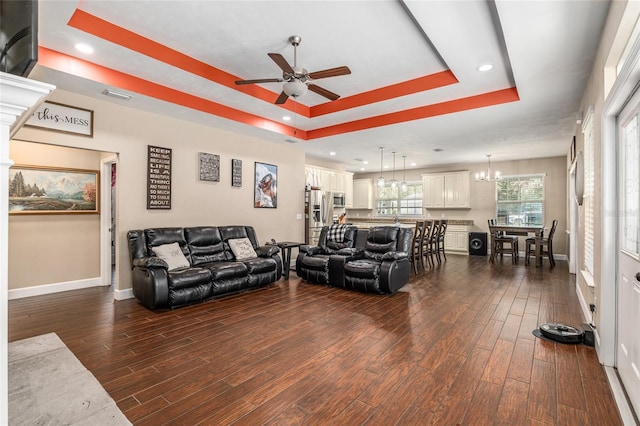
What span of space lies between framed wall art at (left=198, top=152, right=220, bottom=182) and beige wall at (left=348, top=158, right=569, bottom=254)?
7178mm

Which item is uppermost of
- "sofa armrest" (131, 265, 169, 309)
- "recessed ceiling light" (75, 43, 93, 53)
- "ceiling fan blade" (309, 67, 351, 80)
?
"recessed ceiling light" (75, 43, 93, 53)

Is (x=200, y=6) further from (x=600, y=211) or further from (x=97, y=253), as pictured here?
(x=97, y=253)

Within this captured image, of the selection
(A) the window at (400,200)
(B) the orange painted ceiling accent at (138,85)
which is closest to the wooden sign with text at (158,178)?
(B) the orange painted ceiling accent at (138,85)

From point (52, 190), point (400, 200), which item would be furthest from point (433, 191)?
point (52, 190)

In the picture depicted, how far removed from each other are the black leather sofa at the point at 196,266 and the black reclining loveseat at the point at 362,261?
655mm

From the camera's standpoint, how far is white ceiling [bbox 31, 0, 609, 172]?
8.89ft

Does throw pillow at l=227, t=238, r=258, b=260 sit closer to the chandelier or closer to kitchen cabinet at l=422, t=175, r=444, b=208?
the chandelier

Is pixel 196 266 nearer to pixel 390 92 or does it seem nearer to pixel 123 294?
pixel 123 294

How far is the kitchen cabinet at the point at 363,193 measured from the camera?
11.4 m

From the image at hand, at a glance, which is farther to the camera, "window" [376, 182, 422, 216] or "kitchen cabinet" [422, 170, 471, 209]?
"window" [376, 182, 422, 216]

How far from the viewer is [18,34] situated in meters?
0.91

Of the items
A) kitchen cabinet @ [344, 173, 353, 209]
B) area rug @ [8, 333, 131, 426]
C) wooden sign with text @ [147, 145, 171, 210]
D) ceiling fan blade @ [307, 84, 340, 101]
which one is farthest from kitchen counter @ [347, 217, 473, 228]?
area rug @ [8, 333, 131, 426]

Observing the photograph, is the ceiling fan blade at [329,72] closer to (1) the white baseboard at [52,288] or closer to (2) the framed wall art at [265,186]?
(2) the framed wall art at [265,186]

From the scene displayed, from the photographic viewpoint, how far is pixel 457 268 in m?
6.84
